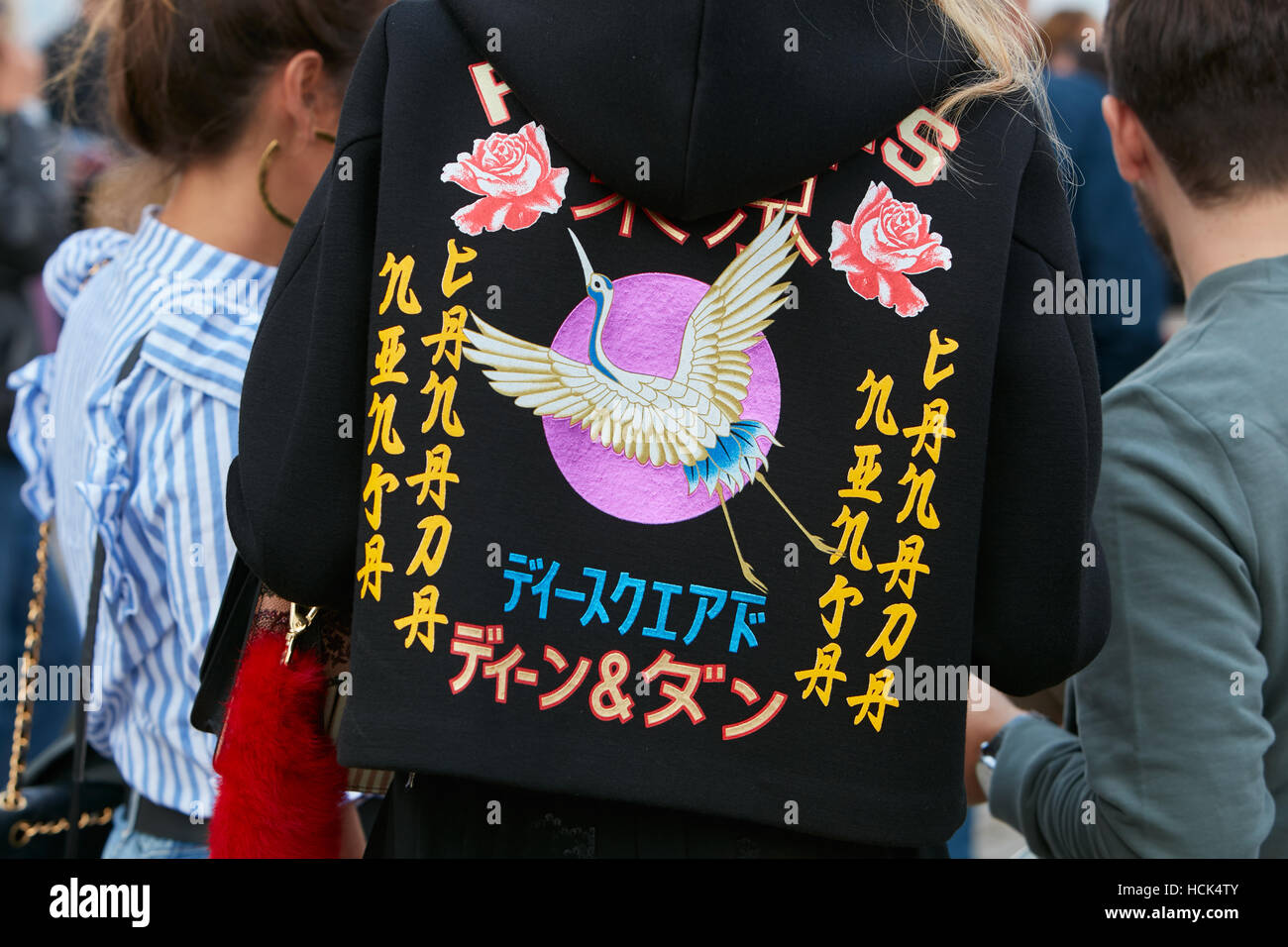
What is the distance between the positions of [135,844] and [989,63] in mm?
1462

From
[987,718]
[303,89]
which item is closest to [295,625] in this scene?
[303,89]

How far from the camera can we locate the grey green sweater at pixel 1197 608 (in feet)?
4.40

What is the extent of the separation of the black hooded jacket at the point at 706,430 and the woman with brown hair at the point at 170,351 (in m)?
0.51

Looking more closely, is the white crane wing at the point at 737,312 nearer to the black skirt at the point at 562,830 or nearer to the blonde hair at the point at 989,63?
Answer: the blonde hair at the point at 989,63

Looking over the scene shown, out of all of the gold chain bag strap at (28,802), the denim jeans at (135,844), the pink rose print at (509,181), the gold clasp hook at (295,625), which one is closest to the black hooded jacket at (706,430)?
the pink rose print at (509,181)

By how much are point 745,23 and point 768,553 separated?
0.48 meters

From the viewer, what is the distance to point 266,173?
1.77 meters

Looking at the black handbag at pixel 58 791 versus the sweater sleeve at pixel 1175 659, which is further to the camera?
the black handbag at pixel 58 791

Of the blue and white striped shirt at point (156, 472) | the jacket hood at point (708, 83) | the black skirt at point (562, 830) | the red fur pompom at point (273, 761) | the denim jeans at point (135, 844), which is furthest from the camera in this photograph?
the denim jeans at point (135, 844)

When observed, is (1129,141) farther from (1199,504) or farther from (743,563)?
(743,563)

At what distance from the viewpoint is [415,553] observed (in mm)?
1181
